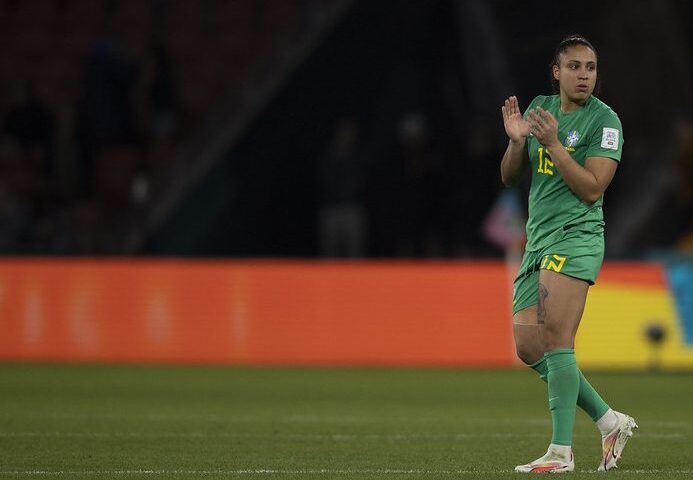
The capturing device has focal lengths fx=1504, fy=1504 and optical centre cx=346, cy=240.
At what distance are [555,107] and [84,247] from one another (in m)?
13.0

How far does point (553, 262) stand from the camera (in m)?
7.32

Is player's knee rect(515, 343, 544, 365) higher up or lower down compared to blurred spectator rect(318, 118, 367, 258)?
lower down

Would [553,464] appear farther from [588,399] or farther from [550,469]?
[588,399]

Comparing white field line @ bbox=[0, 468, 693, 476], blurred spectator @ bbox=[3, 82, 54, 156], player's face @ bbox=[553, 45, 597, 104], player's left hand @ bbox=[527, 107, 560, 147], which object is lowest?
white field line @ bbox=[0, 468, 693, 476]

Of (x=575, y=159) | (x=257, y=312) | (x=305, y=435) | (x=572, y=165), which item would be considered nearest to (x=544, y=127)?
(x=572, y=165)

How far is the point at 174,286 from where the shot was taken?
57.2ft

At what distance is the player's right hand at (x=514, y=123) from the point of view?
24.3 ft

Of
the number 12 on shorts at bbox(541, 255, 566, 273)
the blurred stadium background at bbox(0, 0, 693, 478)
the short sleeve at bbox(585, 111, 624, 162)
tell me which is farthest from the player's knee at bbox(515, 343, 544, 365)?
the blurred stadium background at bbox(0, 0, 693, 478)

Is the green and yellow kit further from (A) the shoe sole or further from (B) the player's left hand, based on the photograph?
(A) the shoe sole

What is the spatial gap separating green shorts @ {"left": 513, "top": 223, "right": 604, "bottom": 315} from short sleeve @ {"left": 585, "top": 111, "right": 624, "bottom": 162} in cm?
35

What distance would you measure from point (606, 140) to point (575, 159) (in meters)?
0.20

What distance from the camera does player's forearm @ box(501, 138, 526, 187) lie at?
7.41 m

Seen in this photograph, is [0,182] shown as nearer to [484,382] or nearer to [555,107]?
[484,382]

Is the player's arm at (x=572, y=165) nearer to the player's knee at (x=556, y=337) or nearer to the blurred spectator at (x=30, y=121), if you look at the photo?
the player's knee at (x=556, y=337)
